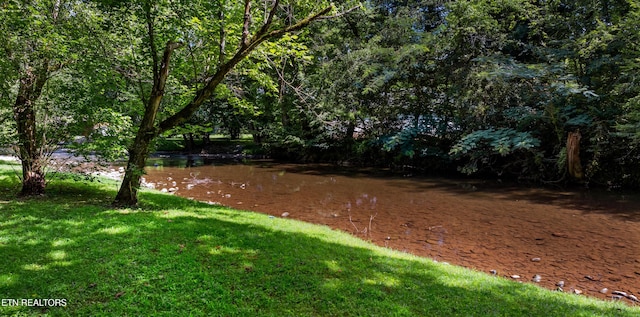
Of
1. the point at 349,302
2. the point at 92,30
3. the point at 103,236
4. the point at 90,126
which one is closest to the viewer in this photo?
the point at 349,302

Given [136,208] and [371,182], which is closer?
[136,208]

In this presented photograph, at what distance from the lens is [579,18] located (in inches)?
632

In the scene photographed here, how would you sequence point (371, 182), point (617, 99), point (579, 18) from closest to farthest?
1. point (617, 99)
2. point (579, 18)
3. point (371, 182)

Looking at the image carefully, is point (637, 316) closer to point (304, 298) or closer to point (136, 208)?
point (304, 298)

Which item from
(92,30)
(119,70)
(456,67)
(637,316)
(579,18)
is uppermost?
(579,18)

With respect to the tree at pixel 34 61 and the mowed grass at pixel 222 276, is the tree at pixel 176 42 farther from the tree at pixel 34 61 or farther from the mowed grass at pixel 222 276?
the tree at pixel 34 61

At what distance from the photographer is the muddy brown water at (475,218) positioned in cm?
683

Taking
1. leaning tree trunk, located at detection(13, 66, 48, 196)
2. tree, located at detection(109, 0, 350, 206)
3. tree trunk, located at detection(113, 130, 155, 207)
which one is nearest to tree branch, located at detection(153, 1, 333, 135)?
tree, located at detection(109, 0, 350, 206)

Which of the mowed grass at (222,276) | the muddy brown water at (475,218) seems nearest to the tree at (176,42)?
the mowed grass at (222,276)

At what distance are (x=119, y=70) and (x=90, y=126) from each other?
1.59 metres

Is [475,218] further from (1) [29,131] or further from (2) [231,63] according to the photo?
(1) [29,131]

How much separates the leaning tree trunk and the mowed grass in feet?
6.25

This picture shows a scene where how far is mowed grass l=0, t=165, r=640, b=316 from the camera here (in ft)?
12.5

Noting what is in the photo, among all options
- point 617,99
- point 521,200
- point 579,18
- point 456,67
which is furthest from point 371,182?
point 579,18
